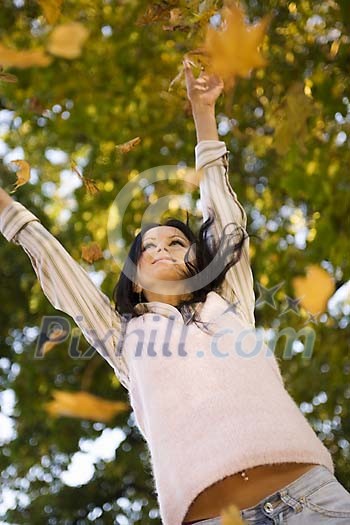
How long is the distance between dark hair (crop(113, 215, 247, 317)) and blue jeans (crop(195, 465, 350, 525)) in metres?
0.69

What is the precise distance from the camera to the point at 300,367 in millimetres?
6336

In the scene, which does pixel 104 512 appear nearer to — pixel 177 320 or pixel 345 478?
pixel 345 478

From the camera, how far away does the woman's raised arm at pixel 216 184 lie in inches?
107

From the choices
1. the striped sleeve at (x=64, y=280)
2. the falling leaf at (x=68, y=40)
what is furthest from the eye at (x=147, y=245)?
the falling leaf at (x=68, y=40)

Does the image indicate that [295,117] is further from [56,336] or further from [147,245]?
[56,336]

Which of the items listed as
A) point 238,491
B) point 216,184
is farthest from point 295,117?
point 238,491

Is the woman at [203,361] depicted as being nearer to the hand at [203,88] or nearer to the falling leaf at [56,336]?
the hand at [203,88]

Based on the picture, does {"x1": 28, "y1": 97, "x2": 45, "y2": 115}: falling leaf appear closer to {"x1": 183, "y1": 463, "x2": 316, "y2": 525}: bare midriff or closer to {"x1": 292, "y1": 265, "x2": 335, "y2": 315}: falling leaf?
{"x1": 292, "y1": 265, "x2": 335, "y2": 315}: falling leaf

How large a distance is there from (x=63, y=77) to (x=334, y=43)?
199 cm

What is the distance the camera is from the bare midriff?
213 centimetres

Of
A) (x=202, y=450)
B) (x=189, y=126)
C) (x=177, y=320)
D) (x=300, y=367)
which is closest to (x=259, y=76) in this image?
(x=189, y=126)

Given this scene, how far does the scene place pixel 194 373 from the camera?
2.35m

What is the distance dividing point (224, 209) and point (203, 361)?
1.83 feet

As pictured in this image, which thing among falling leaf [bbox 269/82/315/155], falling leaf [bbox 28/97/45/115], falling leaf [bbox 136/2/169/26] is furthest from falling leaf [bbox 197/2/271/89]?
falling leaf [bbox 28/97/45/115]
